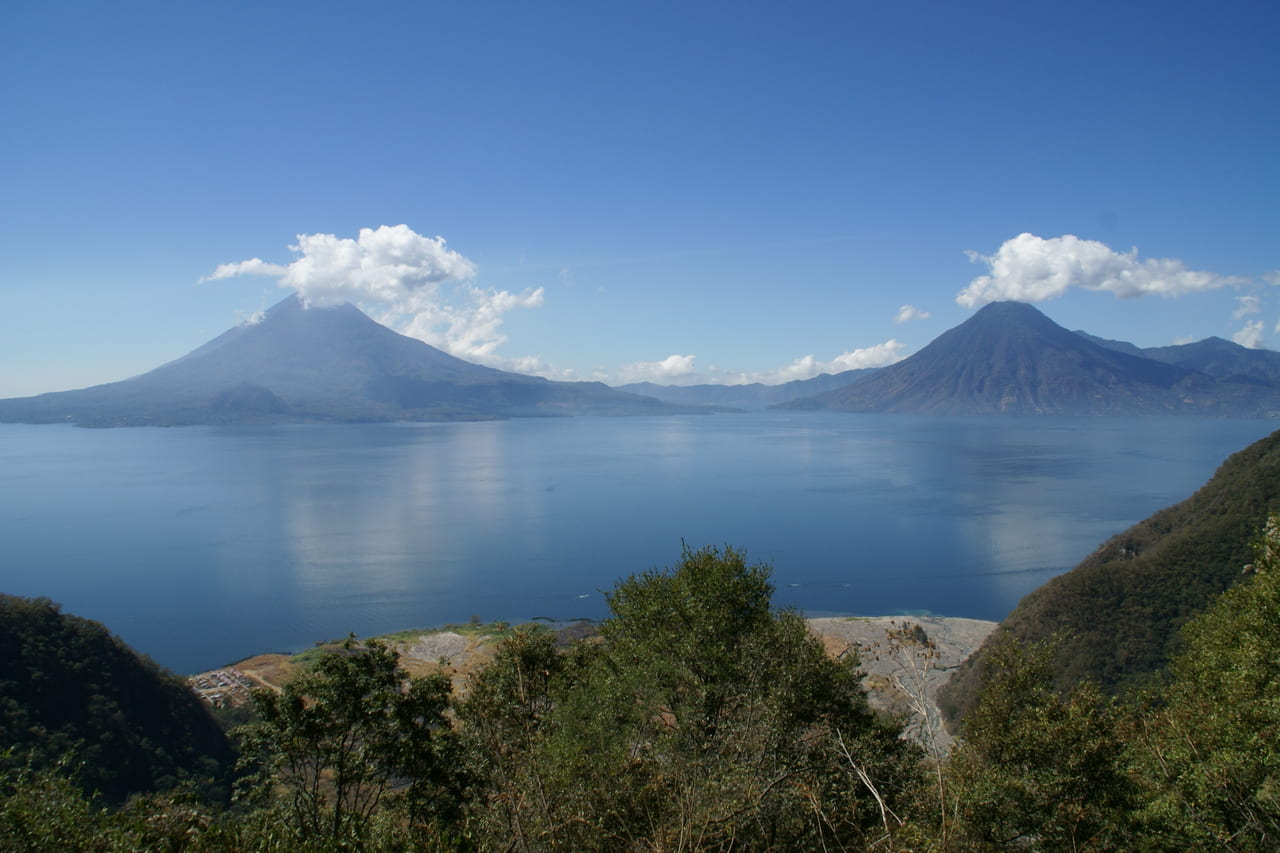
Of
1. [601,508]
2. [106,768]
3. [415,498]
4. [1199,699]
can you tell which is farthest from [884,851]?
[415,498]

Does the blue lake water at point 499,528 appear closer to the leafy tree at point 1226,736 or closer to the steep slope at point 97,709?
the steep slope at point 97,709

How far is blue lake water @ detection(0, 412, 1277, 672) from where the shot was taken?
34.4 meters

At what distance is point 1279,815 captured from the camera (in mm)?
5367

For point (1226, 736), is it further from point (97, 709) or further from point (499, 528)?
point (499, 528)

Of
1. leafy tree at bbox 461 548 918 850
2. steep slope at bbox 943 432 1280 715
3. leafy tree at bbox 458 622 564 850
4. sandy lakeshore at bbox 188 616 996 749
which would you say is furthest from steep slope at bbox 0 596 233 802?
steep slope at bbox 943 432 1280 715

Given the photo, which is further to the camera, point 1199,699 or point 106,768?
point 106,768

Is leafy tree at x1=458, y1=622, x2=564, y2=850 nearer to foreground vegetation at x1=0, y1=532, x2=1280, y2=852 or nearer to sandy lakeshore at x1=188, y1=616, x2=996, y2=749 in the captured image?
foreground vegetation at x1=0, y1=532, x2=1280, y2=852

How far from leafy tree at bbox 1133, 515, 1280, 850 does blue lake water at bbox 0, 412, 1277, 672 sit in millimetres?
25359

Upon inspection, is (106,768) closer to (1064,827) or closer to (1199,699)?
(1064,827)

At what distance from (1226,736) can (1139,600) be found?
19661 mm

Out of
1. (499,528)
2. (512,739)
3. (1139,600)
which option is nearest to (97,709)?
(512,739)

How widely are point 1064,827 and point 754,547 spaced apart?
37.6 meters

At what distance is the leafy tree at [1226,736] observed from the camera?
224 inches

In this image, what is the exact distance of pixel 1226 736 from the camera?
6922 millimetres
